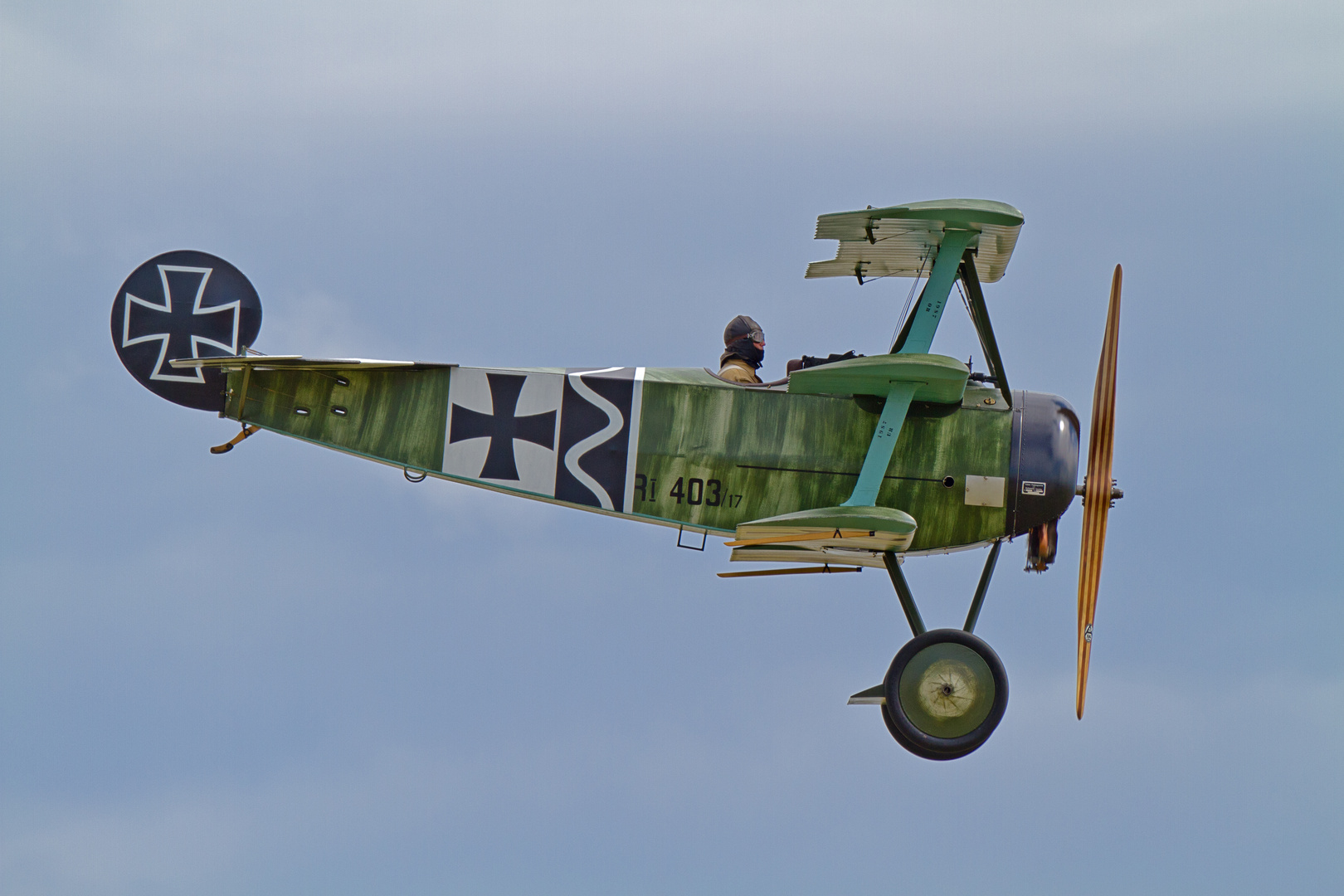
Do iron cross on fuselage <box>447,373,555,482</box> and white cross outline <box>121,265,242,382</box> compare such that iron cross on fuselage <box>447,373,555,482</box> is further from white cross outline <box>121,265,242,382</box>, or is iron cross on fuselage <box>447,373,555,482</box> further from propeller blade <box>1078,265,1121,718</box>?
propeller blade <box>1078,265,1121,718</box>

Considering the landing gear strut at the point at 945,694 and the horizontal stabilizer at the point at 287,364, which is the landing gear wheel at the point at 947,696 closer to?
the landing gear strut at the point at 945,694

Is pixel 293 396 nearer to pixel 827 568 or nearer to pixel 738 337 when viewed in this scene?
pixel 738 337

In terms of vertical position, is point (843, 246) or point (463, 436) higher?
point (843, 246)

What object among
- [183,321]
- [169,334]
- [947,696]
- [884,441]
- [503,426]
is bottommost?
[947,696]

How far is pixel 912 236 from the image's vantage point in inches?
545

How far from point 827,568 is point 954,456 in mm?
1642

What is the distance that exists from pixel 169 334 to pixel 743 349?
513 cm

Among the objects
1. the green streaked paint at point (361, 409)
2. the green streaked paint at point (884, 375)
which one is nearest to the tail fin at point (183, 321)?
the green streaked paint at point (361, 409)

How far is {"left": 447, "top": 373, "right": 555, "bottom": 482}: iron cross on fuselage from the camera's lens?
1398 centimetres

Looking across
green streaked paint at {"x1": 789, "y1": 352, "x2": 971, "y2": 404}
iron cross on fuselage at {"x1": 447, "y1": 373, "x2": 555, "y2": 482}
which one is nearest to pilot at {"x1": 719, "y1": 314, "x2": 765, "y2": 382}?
green streaked paint at {"x1": 789, "y1": 352, "x2": 971, "y2": 404}

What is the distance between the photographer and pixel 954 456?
13648 millimetres

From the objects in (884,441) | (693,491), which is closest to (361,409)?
(693,491)

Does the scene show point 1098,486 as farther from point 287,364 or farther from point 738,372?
point 287,364

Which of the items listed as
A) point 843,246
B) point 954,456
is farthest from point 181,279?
point 954,456
